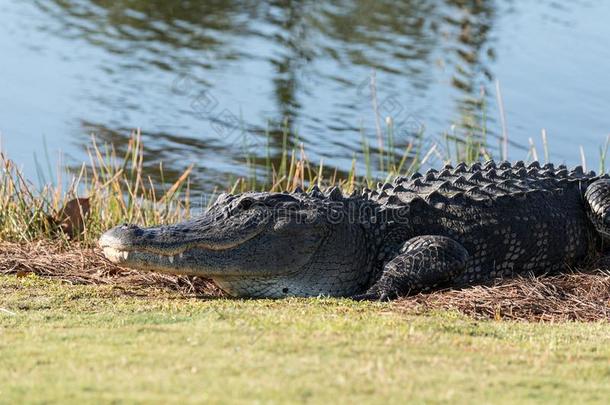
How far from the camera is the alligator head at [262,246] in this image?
18.6 feet

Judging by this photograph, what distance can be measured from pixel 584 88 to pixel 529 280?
30.6 feet

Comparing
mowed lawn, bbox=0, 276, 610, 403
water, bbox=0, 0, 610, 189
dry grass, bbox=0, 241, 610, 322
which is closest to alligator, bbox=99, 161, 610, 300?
dry grass, bbox=0, 241, 610, 322

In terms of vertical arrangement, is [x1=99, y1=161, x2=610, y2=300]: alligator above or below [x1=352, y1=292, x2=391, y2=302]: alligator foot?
above

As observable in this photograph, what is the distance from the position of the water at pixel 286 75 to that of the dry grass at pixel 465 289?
4335 mm

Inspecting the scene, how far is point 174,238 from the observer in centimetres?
572

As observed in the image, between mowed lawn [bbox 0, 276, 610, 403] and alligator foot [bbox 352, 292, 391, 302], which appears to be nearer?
mowed lawn [bbox 0, 276, 610, 403]

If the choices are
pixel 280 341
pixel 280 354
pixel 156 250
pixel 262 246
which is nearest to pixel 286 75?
pixel 262 246

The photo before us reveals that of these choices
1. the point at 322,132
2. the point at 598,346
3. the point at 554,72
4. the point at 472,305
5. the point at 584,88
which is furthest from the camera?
the point at 554,72

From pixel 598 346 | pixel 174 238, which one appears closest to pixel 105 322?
pixel 174 238

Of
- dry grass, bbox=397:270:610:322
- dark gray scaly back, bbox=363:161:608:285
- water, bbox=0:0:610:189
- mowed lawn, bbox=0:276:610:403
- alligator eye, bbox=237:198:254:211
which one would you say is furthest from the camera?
water, bbox=0:0:610:189

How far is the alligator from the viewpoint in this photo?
581cm

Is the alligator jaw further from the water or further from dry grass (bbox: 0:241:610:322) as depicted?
the water

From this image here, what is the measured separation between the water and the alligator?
166 inches

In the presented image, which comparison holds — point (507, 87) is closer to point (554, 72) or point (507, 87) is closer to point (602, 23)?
point (554, 72)
